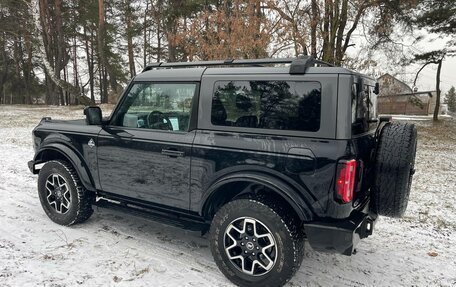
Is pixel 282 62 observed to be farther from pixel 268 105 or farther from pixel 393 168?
pixel 393 168

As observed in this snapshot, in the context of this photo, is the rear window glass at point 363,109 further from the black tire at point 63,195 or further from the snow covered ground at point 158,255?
the black tire at point 63,195

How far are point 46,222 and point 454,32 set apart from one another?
69.0 feet

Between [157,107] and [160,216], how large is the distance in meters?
1.17

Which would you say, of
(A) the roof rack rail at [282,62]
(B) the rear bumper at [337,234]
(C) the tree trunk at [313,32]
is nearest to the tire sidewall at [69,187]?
(A) the roof rack rail at [282,62]

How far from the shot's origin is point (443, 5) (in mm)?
15969

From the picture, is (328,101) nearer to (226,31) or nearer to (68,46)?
(226,31)

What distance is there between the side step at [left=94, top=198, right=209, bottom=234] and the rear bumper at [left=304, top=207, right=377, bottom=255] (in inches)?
43.2

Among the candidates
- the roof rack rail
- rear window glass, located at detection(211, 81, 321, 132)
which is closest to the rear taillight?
rear window glass, located at detection(211, 81, 321, 132)

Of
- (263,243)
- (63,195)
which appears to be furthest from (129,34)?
(263,243)

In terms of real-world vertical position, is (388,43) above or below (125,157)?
above

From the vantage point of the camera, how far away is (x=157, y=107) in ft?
11.7

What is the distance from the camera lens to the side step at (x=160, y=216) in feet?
10.7

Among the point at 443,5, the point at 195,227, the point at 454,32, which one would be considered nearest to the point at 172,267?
the point at 195,227

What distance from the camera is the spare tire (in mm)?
2734
